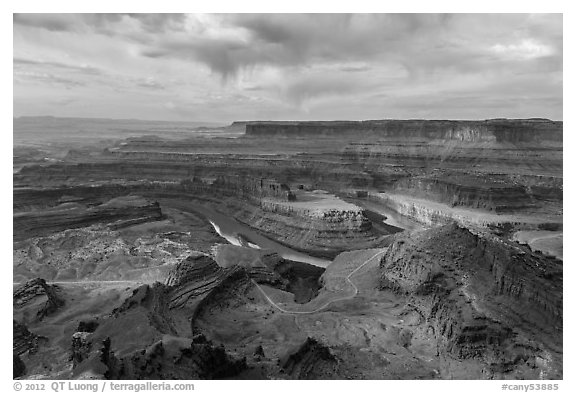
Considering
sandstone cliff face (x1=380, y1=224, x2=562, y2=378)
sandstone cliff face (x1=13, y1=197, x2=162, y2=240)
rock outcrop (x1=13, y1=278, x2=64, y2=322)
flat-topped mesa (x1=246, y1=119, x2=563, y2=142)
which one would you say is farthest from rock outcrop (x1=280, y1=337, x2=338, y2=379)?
flat-topped mesa (x1=246, y1=119, x2=563, y2=142)

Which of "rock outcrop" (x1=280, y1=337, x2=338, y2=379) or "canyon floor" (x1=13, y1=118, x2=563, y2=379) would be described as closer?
"rock outcrop" (x1=280, y1=337, x2=338, y2=379)

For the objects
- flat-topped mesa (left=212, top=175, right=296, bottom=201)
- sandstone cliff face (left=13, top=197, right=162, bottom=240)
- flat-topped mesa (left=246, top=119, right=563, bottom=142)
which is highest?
flat-topped mesa (left=246, top=119, right=563, bottom=142)

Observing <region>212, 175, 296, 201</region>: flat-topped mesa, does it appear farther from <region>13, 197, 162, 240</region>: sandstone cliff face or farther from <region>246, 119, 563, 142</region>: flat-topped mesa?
<region>246, 119, 563, 142</region>: flat-topped mesa

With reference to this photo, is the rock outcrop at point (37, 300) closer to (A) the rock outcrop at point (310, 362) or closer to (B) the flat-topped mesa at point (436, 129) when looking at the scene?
(A) the rock outcrop at point (310, 362)

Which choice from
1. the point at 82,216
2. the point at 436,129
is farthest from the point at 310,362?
the point at 436,129

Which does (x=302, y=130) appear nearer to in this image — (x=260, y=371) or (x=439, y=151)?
(x=439, y=151)

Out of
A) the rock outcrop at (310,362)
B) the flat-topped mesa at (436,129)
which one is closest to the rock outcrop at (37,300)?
the rock outcrop at (310,362)

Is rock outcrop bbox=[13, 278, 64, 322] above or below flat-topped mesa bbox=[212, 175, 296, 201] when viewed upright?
below

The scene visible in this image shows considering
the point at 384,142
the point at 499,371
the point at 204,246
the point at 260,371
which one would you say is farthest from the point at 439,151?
the point at 260,371
